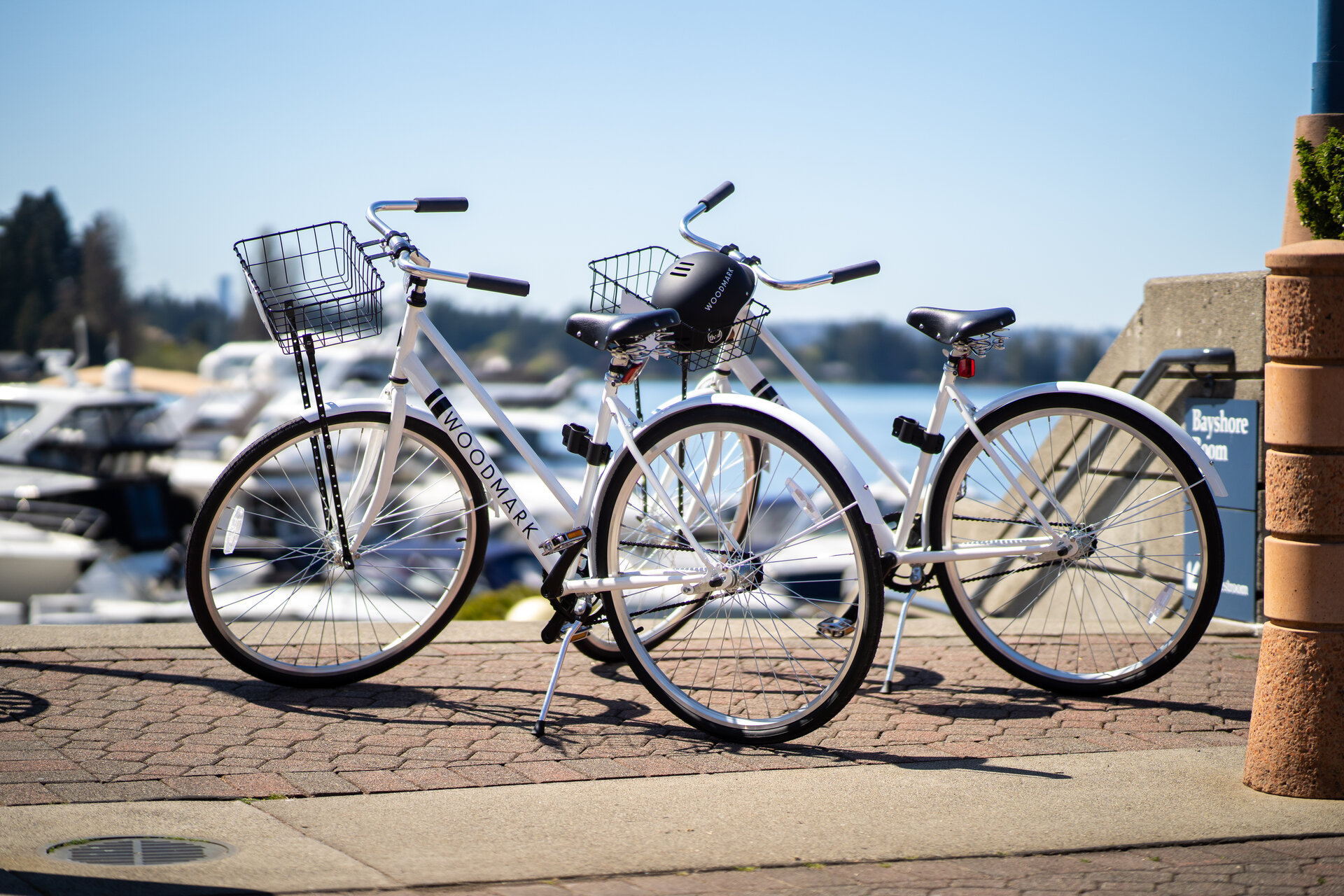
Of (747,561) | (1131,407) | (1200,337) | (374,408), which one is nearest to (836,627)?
(747,561)

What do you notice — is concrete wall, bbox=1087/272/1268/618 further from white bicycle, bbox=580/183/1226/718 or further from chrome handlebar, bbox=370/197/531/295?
chrome handlebar, bbox=370/197/531/295

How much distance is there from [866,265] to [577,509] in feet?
4.47

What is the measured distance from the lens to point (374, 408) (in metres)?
4.59

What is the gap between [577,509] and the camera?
4.50 meters

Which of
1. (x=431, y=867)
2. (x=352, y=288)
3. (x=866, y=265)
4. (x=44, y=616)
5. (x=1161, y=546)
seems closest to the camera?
(x=431, y=867)

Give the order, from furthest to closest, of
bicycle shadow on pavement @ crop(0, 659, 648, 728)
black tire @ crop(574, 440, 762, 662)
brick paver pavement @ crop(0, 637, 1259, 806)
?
1. black tire @ crop(574, 440, 762, 662)
2. bicycle shadow on pavement @ crop(0, 659, 648, 728)
3. brick paver pavement @ crop(0, 637, 1259, 806)

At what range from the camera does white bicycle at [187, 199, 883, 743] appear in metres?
4.02

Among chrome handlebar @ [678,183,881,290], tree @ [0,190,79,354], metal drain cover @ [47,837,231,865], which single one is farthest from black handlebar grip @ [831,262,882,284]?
tree @ [0,190,79,354]

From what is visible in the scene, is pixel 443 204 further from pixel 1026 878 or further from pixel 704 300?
pixel 1026 878

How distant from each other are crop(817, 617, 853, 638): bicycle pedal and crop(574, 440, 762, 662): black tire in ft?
3.67

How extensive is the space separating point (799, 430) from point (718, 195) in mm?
1472

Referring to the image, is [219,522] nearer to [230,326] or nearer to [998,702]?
[998,702]

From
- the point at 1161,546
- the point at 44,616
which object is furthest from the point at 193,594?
the point at 44,616

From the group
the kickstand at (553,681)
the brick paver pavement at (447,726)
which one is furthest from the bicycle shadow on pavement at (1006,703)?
the kickstand at (553,681)
